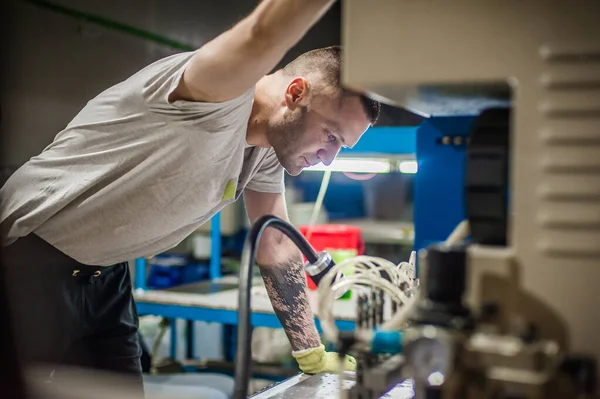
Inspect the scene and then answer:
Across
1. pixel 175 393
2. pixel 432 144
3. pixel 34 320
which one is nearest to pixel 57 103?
pixel 175 393

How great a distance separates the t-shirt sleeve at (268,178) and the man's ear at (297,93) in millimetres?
277

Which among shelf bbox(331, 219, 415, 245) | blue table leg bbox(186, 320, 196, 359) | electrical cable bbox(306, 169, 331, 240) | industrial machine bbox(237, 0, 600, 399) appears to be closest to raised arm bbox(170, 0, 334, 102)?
industrial machine bbox(237, 0, 600, 399)

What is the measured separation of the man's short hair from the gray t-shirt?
0.91 feet

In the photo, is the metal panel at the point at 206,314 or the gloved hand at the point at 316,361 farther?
the metal panel at the point at 206,314

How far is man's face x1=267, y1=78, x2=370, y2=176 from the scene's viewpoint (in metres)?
1.42

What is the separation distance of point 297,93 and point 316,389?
0.70 metres

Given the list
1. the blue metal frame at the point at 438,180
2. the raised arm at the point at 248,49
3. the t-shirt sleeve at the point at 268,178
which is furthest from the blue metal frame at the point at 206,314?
the raised arm at the point at 248,49

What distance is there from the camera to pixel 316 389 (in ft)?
3.48

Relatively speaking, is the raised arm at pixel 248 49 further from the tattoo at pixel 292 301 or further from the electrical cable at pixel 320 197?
the electrical cable at pixel 320 197

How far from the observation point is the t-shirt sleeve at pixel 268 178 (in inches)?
66.8

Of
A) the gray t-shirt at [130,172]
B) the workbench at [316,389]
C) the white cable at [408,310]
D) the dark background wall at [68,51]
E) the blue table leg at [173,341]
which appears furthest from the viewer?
the blue table leg at [173,341]

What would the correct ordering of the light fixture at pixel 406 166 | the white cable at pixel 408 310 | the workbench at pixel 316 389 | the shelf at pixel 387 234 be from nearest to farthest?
1. the white cable at pixel 408 310
2. the workbench at pixel 316 389
3. the light fixture at pixel 406 166
4. the shelf at pixel 387 234

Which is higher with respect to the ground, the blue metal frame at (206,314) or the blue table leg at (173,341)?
the blue metal frame at (206,314)

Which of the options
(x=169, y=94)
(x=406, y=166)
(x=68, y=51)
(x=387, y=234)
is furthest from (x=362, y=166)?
(x=68, y=51)
